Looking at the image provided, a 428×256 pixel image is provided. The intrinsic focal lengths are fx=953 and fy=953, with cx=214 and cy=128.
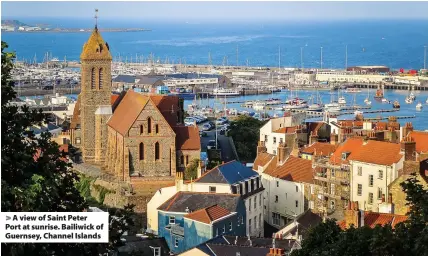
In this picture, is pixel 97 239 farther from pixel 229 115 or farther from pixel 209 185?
pixel 229 115

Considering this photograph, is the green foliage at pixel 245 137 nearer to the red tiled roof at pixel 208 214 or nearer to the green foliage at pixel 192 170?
the green foliage at pixel 192 170

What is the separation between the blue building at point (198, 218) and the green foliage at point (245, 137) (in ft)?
49.7

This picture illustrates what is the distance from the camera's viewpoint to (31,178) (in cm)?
1047

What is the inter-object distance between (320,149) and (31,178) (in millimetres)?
22617

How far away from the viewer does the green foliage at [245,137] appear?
42.4m

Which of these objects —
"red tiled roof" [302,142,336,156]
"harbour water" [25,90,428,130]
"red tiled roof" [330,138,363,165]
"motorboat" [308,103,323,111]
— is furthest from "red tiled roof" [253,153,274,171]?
"motorboat" [308,103,323,111]

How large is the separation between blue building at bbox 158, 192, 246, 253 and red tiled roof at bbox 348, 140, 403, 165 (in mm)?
3712

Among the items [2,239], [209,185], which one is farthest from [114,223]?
[209,185]

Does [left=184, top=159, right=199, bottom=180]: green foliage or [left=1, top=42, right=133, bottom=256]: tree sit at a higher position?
[left=1, top=42, right=133, bottom=256]: tree

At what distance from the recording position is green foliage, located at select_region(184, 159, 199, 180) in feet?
107

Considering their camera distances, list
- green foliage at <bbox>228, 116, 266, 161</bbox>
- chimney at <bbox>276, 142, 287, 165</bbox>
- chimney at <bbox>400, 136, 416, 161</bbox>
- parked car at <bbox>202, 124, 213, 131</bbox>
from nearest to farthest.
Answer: chimney at <bbox>400, 136, 416, 161</bbox> → chimney at <bbox>276, 142, 287, 165</bbox> → green foliage at <bbox>228, 116, 266, 161</bbox> → parked car at <bbox>202, 124, 213, 131</bbox>

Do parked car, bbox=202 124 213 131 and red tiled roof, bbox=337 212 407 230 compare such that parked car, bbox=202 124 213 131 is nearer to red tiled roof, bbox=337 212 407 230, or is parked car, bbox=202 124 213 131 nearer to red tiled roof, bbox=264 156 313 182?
red tiled roof, bbox=264 156 313 182

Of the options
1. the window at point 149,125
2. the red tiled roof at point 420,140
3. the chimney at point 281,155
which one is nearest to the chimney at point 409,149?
the red tiled roof at point 420,140

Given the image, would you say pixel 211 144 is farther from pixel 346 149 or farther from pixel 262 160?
pixel 346 149
